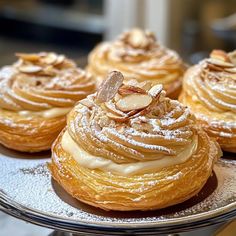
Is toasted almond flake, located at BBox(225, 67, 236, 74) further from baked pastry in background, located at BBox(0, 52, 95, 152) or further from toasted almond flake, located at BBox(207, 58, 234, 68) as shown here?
baked pastry in background, located at BBox(0, 52, 95, 152)

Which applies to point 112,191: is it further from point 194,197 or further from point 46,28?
point 46,28

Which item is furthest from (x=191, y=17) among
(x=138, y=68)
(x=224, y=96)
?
(x=224, y=96)

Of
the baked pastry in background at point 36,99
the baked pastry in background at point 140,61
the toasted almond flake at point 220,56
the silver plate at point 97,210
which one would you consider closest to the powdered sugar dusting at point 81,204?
→ the silver plate at point 97,210

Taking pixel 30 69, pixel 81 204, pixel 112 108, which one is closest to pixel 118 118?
pixel 112 108

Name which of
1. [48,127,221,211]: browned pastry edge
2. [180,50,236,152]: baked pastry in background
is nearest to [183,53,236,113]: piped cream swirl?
[180,50,236,152]: baked pastry in background

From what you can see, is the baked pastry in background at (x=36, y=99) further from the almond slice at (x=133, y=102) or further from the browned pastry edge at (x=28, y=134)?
the almond slice at (x=133, y=102)

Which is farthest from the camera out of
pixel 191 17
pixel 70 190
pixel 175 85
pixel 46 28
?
pixel 46 28
